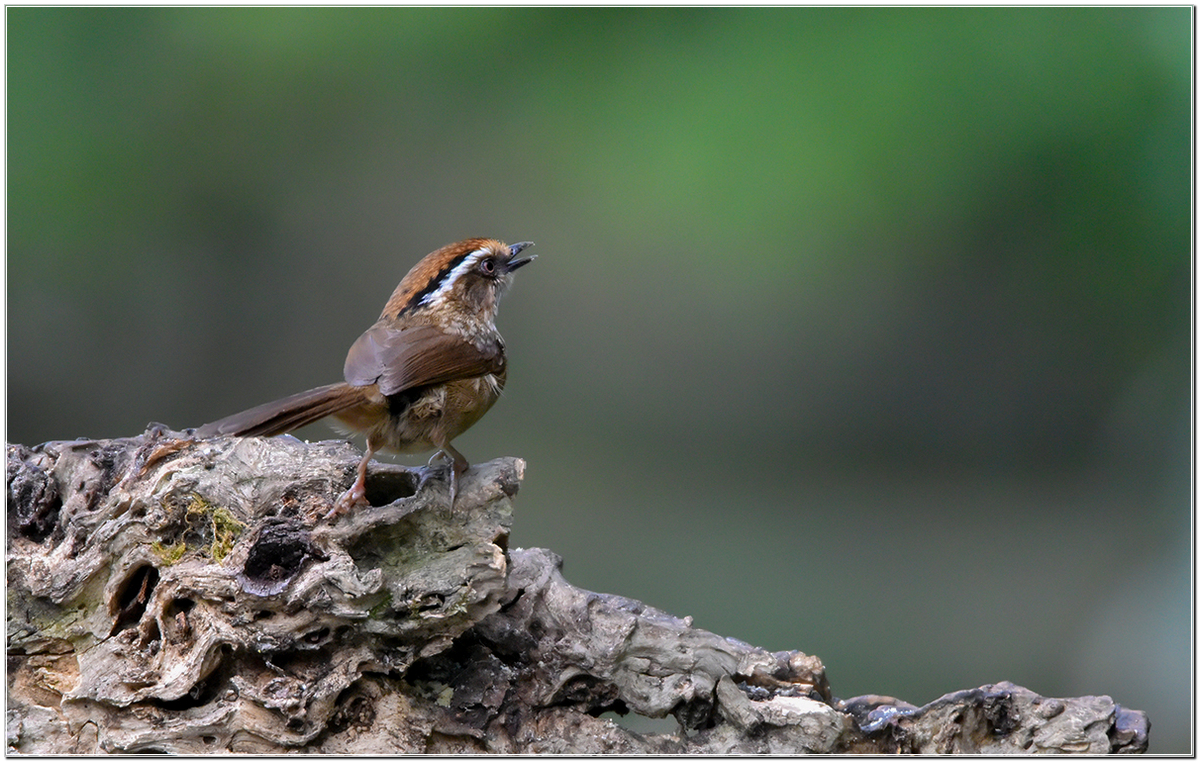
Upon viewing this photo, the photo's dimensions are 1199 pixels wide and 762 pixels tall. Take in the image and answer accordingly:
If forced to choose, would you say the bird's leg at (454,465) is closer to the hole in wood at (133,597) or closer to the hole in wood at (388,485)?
the hole in wood at (388,485)

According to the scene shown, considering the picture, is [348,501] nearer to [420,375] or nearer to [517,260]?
[420,375]

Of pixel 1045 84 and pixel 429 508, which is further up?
pixel 1045 84

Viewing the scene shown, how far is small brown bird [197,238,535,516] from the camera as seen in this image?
6.66 ft

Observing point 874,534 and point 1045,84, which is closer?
point 1045,84

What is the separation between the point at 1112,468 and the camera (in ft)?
17.9

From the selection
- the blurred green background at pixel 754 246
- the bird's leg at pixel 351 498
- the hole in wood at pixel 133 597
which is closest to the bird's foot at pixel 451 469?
the bird's leg at pixel 351 498

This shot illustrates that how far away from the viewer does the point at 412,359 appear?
214 centimetres

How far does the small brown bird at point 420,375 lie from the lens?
6.66 ft

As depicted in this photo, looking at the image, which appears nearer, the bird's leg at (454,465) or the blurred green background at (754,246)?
the bird's leg at (454,465)

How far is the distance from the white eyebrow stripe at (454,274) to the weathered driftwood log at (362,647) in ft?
1.96

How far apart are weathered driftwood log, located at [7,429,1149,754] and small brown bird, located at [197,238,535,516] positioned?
75mm

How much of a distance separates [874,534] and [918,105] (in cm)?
255

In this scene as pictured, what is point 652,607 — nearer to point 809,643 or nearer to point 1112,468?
point 809,643

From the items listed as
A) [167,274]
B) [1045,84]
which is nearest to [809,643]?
[1045,84]
